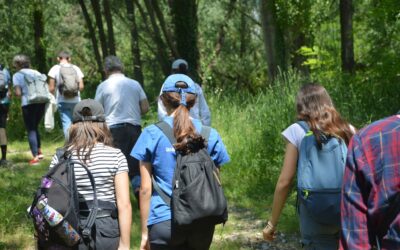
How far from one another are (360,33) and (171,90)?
18.4m

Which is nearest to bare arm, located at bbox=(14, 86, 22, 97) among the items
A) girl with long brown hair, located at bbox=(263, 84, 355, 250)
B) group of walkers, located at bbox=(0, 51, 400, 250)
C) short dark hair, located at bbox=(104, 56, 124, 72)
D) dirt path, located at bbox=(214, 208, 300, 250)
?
short dark hair, located at bbox=(104, 56, 124, 72)

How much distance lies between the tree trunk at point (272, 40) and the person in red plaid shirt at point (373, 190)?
16.3m

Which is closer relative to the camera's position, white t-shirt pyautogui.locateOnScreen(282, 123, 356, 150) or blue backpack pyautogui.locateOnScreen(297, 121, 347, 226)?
blue backpack pyautogui.locateOnScreen(297, 121, 347, 226)

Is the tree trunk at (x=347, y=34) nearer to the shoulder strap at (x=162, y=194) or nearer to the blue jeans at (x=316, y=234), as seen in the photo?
the blue jeans at (x=316, y=234)

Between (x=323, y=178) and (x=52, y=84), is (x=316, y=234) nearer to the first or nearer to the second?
(x=323, y=178)

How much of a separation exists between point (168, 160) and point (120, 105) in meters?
3.39

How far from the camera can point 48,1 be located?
24875mm

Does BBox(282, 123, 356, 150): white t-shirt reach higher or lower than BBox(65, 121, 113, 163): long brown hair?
lower

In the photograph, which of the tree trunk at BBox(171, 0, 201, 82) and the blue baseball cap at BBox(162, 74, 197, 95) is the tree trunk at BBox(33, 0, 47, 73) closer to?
the tree trunk at BBox(171, 0, 201, 82)

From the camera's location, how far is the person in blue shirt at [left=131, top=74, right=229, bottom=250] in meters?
3.84

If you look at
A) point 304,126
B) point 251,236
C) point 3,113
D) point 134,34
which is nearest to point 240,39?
point 134,34

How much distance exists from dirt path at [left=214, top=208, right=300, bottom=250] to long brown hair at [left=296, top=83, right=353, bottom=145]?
9.73 feet

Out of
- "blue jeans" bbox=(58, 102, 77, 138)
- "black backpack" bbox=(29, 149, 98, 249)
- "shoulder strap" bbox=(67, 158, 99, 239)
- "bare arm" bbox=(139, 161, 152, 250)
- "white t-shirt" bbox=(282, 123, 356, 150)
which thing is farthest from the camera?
"blue jeans" bbox=(58, 102, 77, 138)

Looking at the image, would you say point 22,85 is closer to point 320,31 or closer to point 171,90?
point 171,90
